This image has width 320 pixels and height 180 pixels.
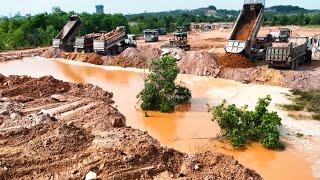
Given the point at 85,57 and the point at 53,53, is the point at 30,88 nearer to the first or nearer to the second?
the point at 85,57

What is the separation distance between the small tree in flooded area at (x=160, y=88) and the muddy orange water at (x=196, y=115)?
44 cm

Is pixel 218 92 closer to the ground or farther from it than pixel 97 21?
closer to the ground

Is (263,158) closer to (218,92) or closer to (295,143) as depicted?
(295,143)

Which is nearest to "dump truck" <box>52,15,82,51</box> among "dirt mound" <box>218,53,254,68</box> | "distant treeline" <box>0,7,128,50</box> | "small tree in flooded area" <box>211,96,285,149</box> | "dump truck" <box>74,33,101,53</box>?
"dump truck" <box>74,33,101,53</box>

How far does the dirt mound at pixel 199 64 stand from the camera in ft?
86.8

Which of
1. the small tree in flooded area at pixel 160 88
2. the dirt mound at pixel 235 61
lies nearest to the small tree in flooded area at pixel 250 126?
the small tree in flooded area at pixel 160 88

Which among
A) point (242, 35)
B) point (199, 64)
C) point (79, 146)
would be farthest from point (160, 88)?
point (242, 35)

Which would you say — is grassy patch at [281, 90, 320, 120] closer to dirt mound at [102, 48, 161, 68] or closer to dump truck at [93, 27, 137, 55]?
dirt mound at [102, 48, 161, 68]

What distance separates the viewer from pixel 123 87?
80.6 ft

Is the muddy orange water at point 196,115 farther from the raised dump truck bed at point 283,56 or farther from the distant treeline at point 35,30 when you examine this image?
the distant treeline at point 35,30

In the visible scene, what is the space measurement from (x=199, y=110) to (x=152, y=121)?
261 cm

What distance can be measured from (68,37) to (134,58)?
32.5 ft

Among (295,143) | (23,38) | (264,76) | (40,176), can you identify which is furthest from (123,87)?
(23,38)

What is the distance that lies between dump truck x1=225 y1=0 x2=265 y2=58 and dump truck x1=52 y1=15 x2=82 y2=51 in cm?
1670
